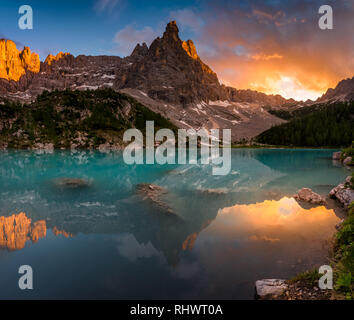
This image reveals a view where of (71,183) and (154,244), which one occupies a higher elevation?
(71,183)

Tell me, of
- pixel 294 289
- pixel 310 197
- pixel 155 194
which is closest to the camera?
pixel 294 289

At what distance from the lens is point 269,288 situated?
8219mm

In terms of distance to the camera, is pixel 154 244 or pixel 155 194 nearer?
pixel 154 244

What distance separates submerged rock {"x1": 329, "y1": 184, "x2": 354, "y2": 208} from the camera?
1991cm

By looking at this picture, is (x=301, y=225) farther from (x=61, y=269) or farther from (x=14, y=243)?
(x=14, y=243)

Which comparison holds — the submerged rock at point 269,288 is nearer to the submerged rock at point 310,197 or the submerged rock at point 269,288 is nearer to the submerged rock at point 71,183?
the submerged rock at point 310,197

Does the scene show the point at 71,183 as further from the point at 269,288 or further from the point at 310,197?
the point at 310,197

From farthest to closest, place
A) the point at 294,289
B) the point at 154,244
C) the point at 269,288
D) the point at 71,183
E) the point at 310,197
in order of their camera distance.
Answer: the point at 71,183
the point at 310,197
the point at 154,244
the point at 269,288
the point at 294,289

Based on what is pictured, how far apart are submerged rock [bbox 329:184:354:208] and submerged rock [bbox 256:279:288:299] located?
52.2ft

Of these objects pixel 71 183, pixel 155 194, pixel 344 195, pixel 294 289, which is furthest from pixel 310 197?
pixel 71 183

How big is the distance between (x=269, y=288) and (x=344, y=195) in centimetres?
1838

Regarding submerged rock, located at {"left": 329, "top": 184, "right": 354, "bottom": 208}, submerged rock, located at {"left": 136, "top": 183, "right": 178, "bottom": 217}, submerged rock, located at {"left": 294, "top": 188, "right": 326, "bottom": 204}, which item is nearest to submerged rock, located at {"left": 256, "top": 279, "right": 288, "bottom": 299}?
submerged rock, located at {"left": 136, "top": 183, "right": 178, "bottom": 217}

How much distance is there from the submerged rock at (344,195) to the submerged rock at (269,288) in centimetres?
1590

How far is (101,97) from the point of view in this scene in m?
180
